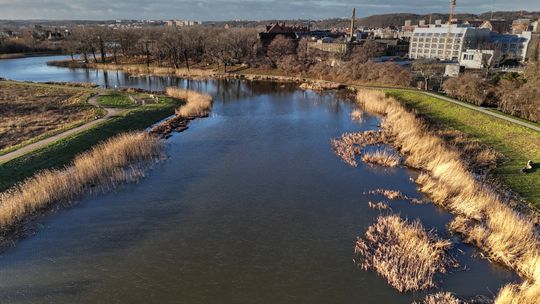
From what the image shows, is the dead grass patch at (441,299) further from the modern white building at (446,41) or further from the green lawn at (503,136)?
the modern white building at (446,41)

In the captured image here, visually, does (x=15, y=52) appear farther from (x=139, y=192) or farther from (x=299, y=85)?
(x=139, y=192)

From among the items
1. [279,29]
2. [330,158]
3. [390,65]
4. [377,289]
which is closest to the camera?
[377,289]

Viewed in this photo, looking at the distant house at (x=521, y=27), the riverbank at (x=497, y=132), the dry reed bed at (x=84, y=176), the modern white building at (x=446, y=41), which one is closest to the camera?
the dry reed bed at (x=84, y=176)

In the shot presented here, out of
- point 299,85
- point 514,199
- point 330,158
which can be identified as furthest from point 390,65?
point 514,199

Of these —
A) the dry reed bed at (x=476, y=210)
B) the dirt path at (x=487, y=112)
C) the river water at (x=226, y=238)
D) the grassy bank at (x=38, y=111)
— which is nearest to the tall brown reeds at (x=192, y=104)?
the grassy bank at (x=38, y=111)

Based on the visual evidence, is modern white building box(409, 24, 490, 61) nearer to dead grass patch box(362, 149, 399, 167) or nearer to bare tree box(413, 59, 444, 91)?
bare tree box(413, 59, 444, 91)

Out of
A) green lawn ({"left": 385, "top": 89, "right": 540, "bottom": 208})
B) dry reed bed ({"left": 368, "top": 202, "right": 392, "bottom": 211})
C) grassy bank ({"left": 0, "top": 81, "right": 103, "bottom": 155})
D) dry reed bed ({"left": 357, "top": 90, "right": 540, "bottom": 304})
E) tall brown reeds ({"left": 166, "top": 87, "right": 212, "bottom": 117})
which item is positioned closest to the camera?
dry reed bed ({"left": 357, "top": 90, "right": 540, "bottom": 304})

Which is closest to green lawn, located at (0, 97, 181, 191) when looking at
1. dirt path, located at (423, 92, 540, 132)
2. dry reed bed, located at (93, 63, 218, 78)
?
dirt path, located at (423, 92, 540, 132)
